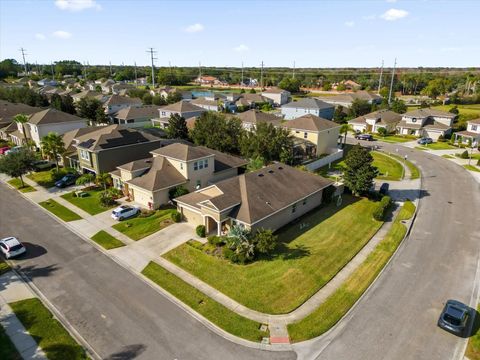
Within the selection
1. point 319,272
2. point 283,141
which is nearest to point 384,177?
point 283,141

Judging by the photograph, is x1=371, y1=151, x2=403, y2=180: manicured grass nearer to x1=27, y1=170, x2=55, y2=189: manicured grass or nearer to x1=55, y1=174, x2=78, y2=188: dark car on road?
x1=55, y1=174, x2=78, y2=188: dark car on road

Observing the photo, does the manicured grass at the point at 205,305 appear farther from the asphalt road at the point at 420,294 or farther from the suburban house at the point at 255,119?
the suburban house at the point at 255,119

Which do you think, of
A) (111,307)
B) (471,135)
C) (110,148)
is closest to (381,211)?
(111,307)

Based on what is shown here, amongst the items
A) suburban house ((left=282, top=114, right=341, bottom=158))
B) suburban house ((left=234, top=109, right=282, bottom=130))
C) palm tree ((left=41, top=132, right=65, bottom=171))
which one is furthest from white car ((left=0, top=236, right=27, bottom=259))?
suburban house ((left=234, top=109, right=282, bottom=130))

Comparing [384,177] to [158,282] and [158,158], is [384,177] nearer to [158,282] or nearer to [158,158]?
[158,158]

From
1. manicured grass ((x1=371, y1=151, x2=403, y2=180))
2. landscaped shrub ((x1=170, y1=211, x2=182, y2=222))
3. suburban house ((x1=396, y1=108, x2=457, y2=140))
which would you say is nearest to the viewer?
landscaped shrub ((x1=170, y1=211, x2=182, y2=222))

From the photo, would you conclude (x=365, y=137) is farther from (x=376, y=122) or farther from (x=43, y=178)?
(x=43, y=178)
